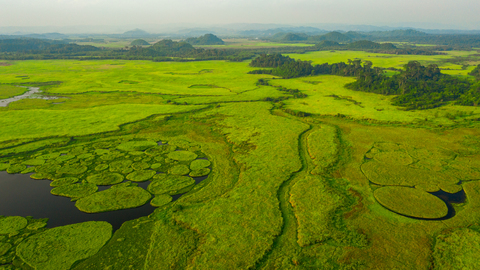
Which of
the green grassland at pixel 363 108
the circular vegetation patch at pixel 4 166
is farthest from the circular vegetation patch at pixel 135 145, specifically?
the green grassland at pixel 363 108

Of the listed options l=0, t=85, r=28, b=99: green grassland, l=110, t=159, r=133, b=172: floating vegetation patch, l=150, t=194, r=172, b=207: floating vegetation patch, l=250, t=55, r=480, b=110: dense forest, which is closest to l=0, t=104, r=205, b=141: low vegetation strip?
l=110, t=159, r=133, b=172: floating vegetation patch

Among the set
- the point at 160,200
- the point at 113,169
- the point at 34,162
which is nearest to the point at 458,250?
the point at 160,200

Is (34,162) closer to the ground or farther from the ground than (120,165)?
farther from the ground

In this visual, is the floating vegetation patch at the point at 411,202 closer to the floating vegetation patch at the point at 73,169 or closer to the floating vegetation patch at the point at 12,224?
the floating vegetation patch at the point at 12,224

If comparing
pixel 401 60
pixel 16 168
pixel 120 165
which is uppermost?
pixel 401 60

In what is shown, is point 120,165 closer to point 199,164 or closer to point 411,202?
point 199,164
